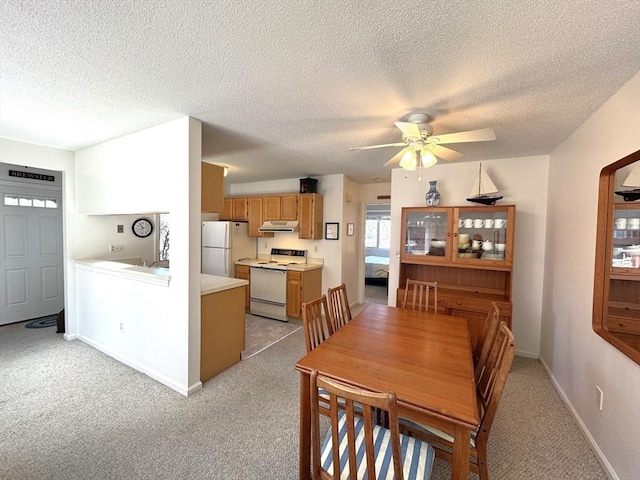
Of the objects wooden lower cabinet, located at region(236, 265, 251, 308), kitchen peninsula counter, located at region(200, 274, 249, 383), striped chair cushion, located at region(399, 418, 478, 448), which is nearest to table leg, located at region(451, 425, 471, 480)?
striped chair cushion, located at region(399, 418, 478, 448)

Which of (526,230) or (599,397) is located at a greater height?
(526,230)

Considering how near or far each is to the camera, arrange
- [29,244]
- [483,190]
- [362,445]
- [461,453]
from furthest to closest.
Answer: [29,244] → [483,190] → [362,445] → [461,453]

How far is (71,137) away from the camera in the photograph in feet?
9.36

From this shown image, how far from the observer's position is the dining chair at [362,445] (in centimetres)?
92

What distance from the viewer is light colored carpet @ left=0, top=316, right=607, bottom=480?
1.65 meters

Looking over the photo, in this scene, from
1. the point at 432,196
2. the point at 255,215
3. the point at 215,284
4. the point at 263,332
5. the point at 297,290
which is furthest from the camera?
the point at 255,215

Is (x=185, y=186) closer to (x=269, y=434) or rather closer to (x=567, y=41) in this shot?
(x=269, y=434)

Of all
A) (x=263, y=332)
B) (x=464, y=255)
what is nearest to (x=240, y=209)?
(x=263, y=332)

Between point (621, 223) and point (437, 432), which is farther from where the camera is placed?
point (621, 223)

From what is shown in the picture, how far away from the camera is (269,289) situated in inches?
173

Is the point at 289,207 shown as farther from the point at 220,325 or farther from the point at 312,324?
the point at 312,324

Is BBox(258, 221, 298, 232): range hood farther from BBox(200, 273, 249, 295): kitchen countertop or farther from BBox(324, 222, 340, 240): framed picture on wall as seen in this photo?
BBox(200, 273, 249, 295): kitchen countertop

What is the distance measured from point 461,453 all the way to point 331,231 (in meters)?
3.69

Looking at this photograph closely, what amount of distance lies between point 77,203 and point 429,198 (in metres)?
4.48
